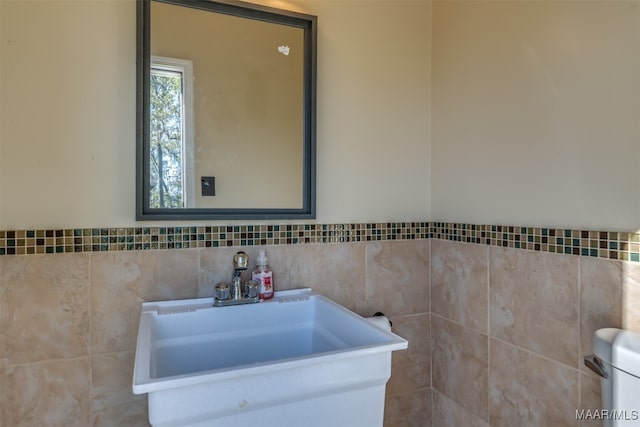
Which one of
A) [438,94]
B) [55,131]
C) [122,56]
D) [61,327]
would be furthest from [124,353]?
[438,94]

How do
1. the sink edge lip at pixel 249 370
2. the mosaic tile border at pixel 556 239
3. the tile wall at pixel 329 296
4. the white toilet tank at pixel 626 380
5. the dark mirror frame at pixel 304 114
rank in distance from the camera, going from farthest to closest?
the dark mirror frame at pixel 304 114 → the tile wall at pixel 329 296 → the mosaic tile border at pixel 556 239 → the white toilet tank at pixel 626 380 → the sink edge lip at pixel 249 370

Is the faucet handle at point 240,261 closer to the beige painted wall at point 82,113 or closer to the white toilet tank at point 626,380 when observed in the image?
the beige painted wall at point 82,113

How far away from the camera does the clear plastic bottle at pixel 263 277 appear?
123cm

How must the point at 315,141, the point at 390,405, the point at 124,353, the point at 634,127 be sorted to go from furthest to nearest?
the point at 390,405
the point at 315,141
the point at 124,353
the point at 634,127

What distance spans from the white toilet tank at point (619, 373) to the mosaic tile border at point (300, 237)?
21 centimetres

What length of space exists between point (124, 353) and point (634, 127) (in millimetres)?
1482

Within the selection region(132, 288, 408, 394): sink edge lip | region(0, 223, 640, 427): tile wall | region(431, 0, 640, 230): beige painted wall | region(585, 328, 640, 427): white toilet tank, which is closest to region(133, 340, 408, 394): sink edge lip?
region(132, 288, 408, 394): sink edge lip

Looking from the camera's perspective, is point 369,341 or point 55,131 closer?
point 369,341

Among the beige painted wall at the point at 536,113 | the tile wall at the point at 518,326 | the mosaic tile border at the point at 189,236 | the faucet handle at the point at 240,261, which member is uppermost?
the beige painted wall at the point at 536,113

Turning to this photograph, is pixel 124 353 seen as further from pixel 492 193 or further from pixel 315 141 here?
pixel 492 193

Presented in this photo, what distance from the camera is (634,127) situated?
918 mm

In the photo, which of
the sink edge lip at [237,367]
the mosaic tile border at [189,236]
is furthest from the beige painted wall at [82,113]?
the sink edge lip at [237,367]

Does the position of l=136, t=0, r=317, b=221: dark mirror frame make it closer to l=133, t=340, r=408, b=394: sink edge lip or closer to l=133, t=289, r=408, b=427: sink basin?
l=133, t=289, r=408, b=427: sink basin

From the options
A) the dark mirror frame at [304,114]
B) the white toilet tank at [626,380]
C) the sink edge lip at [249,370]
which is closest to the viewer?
the sink edge lip at [249,370]
